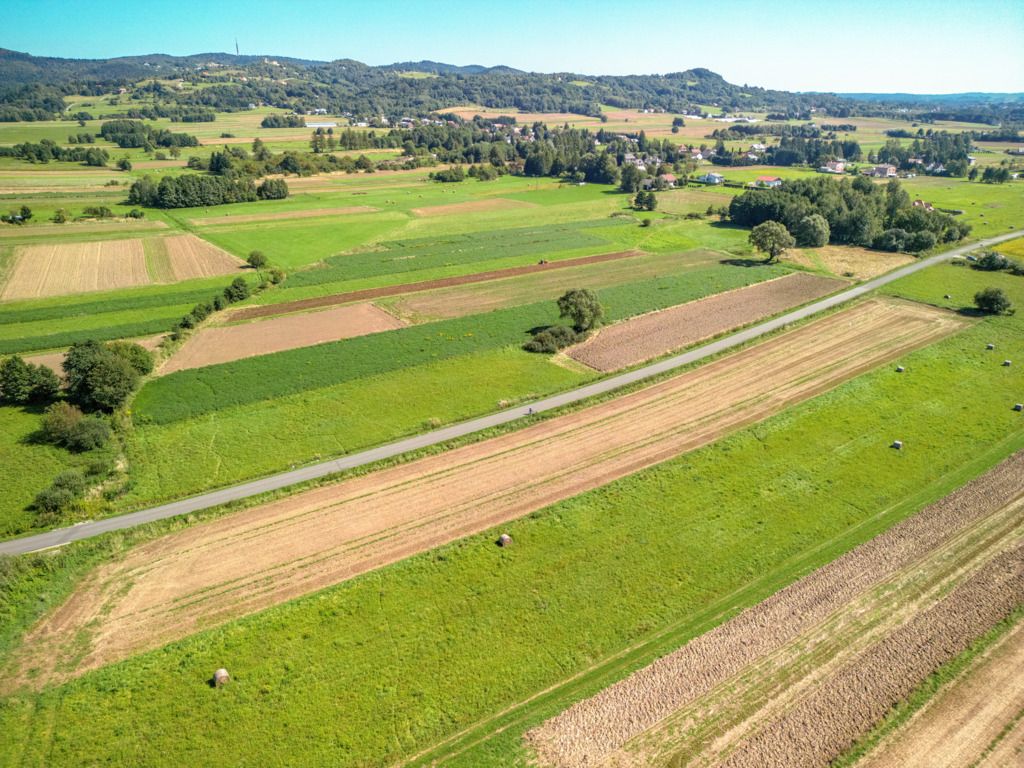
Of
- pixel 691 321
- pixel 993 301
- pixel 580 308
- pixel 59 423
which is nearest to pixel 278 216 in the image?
pixel 580 308

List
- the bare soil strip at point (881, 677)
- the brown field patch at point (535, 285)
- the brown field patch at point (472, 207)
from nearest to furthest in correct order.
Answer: the bare soil strip at point (881, 677)
the brown field patch at point (535, 285)
the brown field patch at point (472, 207)

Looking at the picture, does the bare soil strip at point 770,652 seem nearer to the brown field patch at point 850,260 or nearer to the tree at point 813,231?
the brown field patch at point 850,260

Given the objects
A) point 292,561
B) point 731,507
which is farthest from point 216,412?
point 731,507

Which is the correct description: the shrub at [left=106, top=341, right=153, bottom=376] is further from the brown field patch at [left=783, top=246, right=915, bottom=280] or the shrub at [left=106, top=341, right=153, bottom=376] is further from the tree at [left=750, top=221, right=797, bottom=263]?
the brown field patch at [left=783, top=246, right=915, bottom=280]

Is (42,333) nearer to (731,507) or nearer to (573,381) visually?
(573,381)

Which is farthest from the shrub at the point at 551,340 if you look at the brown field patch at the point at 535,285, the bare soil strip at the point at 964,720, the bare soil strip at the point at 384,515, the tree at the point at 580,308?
the bare soil strip at the point at 964,720
